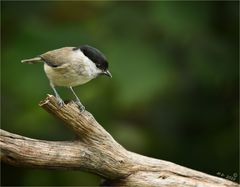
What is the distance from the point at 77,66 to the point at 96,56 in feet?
0.53

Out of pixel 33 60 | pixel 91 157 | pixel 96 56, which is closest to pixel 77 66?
pixel 96 56

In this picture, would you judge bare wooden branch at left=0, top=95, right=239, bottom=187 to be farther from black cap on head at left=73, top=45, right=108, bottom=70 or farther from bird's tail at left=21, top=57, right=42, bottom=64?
bird's tail at left=21, top=57, right=42, bottom=64

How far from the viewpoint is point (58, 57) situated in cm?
464

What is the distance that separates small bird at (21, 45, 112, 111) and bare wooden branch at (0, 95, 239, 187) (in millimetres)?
372

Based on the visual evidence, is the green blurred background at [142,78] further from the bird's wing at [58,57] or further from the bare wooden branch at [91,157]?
the bare wooden branch at [91,157]

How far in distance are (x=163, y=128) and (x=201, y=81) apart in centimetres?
52

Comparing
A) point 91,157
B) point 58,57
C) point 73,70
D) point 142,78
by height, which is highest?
point 142,78

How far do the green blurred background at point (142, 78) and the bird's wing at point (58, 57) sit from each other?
54 cm

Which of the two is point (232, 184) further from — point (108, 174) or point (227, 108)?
point (227, 108)

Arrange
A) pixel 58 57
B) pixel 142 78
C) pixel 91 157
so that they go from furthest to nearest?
pixel 142 78 < pixel 58 57 < pixel 91 157

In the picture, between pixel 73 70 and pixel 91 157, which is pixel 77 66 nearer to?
pixel 73 70

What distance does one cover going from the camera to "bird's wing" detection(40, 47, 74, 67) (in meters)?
4.61

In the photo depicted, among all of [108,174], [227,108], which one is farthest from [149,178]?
[227,108]

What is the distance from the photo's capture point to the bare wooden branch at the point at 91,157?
12.9 feet
